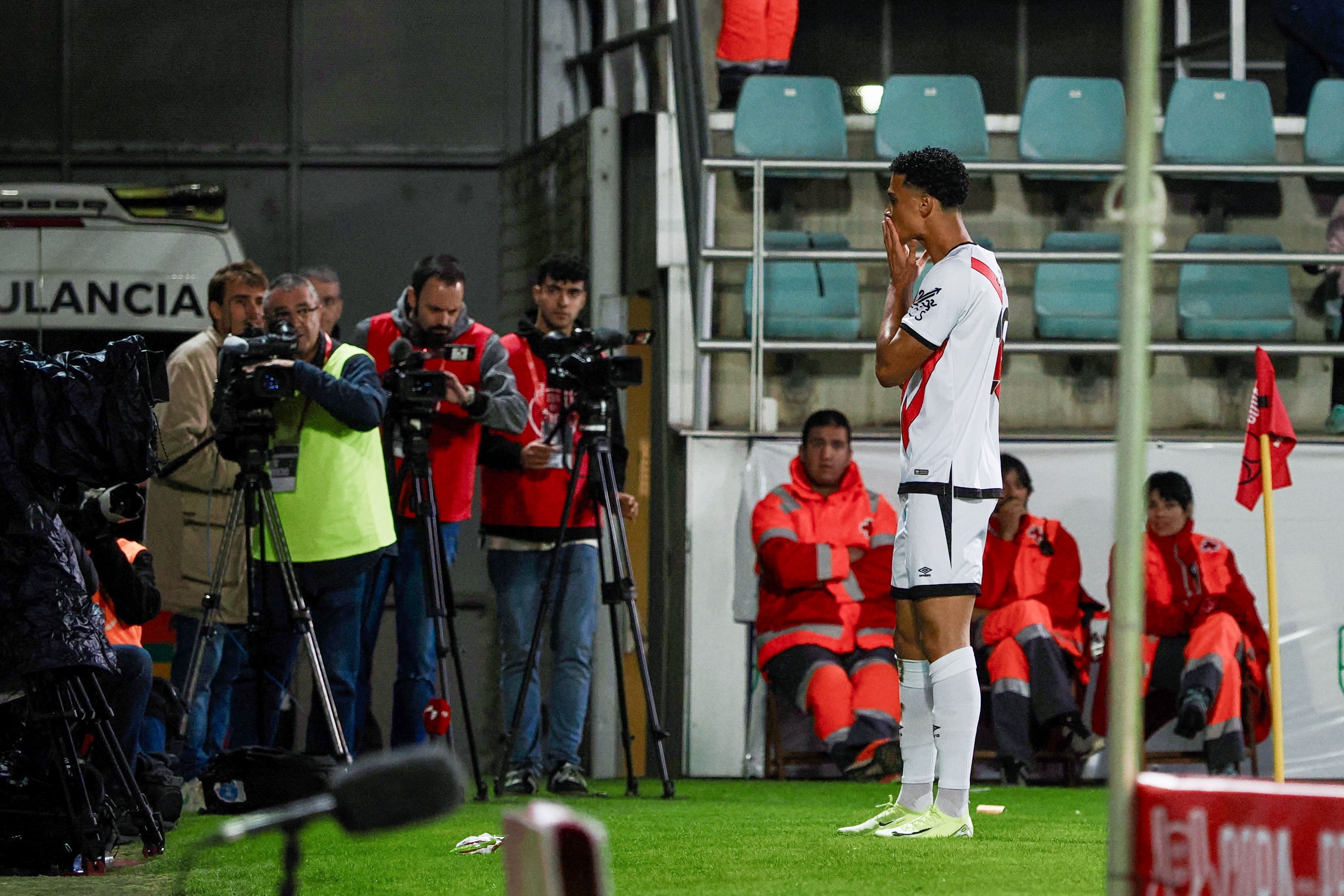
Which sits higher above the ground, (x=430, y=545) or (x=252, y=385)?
(x=252, y=385)

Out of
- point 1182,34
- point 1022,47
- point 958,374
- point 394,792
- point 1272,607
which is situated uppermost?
point 1022,47

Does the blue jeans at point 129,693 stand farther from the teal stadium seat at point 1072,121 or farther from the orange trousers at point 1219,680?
the teal stadium seat at point 1072,121

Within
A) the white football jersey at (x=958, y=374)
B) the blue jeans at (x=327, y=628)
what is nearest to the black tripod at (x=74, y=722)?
the blue jeans at (x=327, y=628)

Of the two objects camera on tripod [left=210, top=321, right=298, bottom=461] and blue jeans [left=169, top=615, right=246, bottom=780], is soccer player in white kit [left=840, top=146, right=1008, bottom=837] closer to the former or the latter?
camera on tripod [left=210, top=321, right=298, bottom=461]

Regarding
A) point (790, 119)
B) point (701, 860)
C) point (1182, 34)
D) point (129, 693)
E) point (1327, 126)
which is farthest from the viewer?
point (1182, 34)

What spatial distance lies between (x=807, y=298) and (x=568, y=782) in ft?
11.6

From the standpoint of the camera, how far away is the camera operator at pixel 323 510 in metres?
6.85

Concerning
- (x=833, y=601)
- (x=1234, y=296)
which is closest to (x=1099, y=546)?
(x=833, y=601)

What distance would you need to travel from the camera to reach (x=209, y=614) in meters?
6.59

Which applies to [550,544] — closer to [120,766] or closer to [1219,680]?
[120,766]

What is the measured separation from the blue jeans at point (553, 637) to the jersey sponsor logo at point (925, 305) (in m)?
2.44

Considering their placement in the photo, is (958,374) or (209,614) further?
(209,614)

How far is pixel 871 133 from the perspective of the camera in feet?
35.5

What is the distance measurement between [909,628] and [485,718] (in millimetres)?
5550
